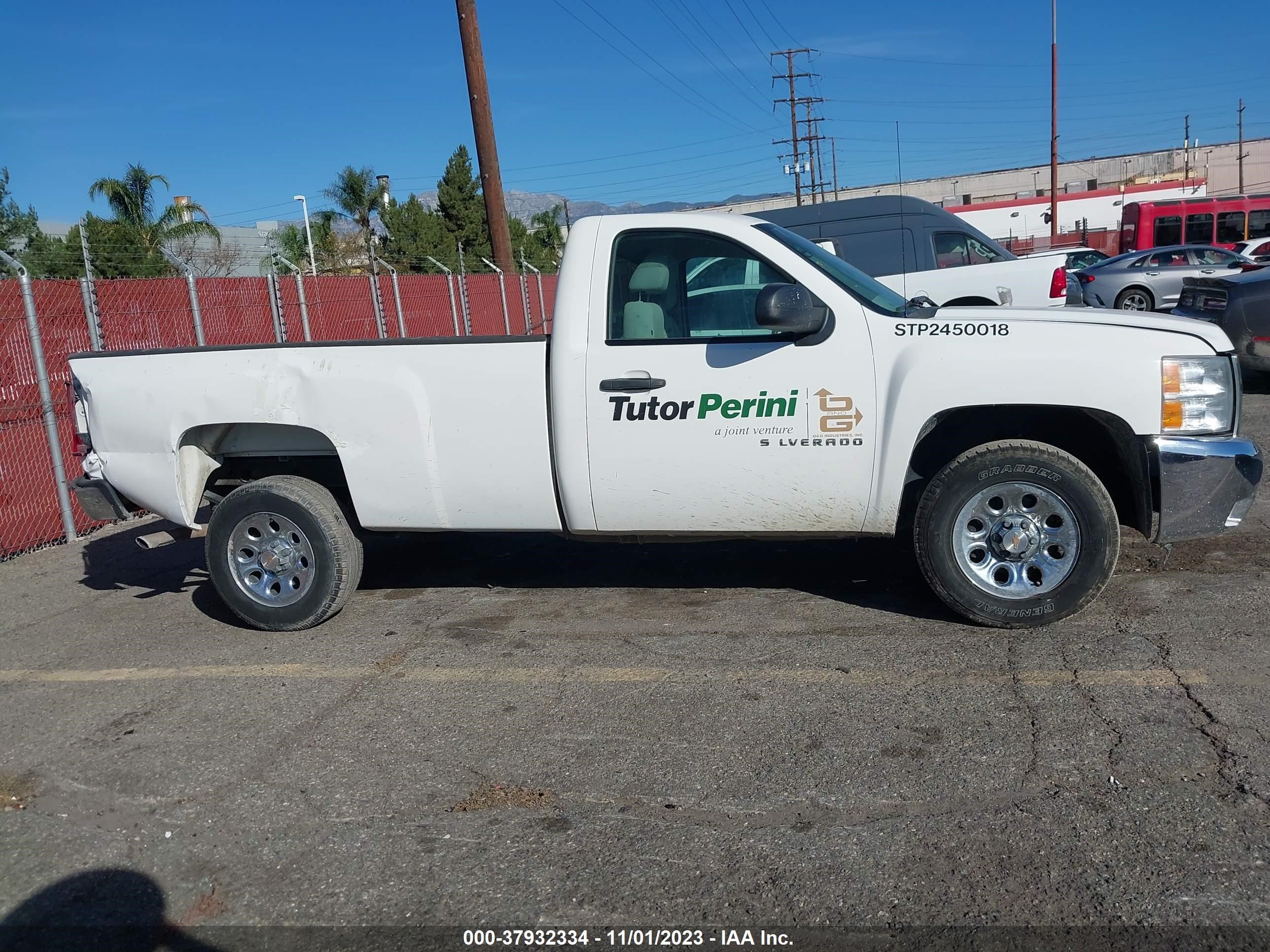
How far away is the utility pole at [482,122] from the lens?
20.0 metres

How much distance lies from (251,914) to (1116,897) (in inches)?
94.7

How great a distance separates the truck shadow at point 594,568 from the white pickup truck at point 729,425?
1.77 feet

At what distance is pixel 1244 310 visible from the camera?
36.7 ft

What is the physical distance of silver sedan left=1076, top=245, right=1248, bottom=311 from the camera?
22078 millimetres

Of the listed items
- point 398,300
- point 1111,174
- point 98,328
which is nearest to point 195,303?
point 98,328

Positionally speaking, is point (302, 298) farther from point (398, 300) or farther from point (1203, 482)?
point (1203, 482)

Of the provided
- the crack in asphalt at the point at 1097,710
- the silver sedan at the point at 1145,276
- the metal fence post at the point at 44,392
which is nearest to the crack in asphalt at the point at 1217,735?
the crack in asphalt at the point at 1097,710

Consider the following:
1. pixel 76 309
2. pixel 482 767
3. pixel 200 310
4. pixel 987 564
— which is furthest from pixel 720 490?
pixel 200 310

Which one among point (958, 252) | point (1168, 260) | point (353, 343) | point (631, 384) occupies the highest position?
point (958, 252)

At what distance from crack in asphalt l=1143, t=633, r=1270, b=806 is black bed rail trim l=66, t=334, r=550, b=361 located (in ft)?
10.1

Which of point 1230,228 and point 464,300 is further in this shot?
point 1230,228

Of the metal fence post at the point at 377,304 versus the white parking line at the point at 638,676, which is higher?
the metal fence post at the point at 377,304

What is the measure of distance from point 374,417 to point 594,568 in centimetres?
183

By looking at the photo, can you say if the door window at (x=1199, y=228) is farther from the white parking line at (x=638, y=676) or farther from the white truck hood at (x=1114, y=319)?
the white parking line at (x=638, y=676)
